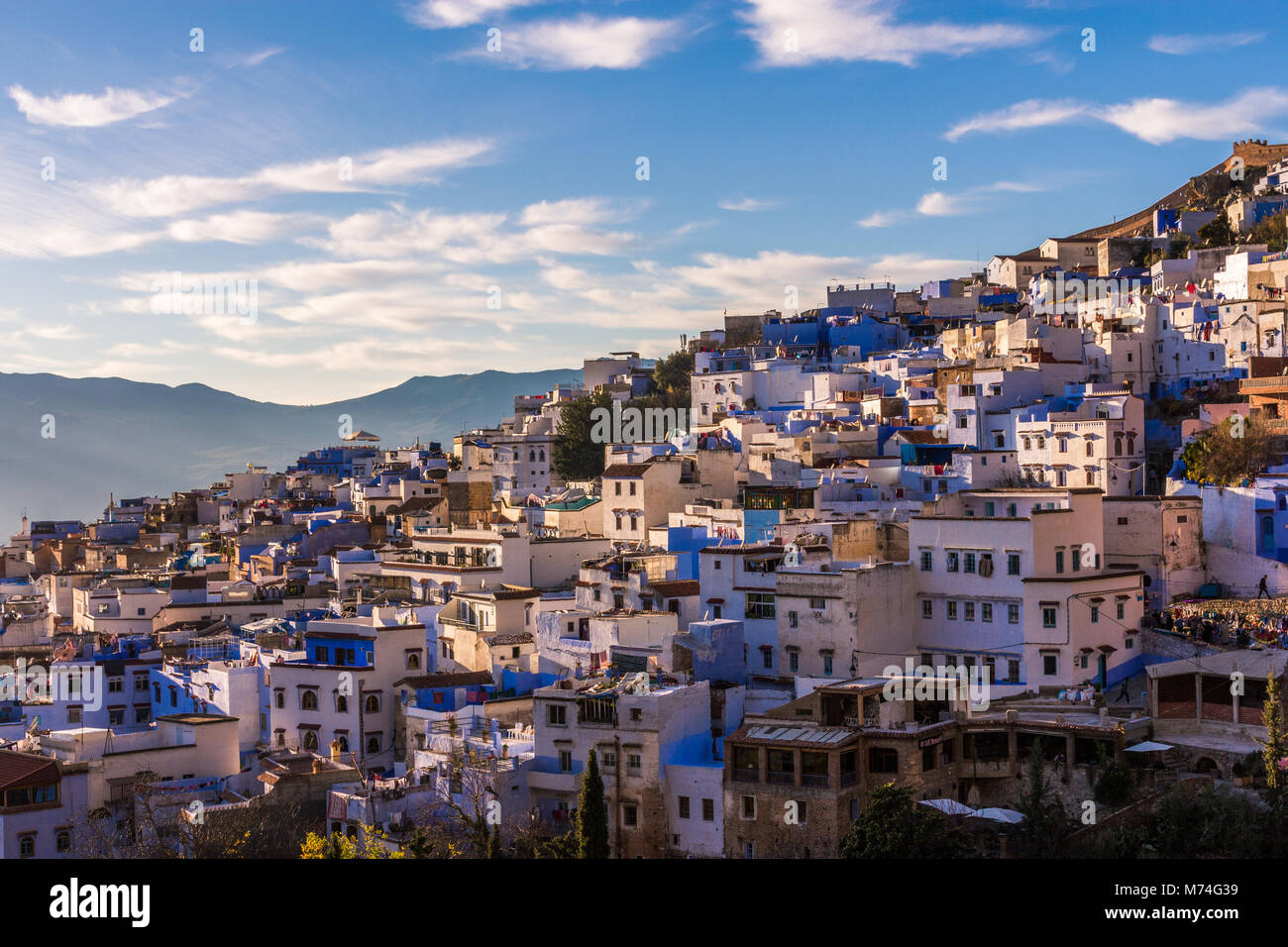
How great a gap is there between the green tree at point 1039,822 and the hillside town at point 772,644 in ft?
0.22

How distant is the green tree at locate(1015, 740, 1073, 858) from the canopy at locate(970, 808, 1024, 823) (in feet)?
0.42

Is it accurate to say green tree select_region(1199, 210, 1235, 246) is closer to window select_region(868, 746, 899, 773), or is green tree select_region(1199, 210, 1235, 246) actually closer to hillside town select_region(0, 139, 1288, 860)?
hillside town select_region(0, 139, 1288, 860)

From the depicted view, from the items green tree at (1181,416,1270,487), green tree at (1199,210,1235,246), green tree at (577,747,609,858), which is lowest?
green tree at (577,747,609,858)

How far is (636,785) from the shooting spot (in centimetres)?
2050

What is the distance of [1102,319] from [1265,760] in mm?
25700

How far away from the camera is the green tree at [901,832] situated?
17016 millimetres

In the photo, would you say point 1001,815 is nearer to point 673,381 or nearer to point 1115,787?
point 1115,787

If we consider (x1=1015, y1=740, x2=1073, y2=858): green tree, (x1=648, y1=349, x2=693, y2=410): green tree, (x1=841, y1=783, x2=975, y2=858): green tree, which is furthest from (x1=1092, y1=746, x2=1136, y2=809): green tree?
(x1=648, y1=349, x2=693, y2=410): green tree

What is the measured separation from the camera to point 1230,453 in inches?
1210

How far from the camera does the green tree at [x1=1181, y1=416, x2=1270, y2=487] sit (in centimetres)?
3041

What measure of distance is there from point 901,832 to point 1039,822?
1.78 metres

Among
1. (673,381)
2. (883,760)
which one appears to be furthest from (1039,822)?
(673,381)
